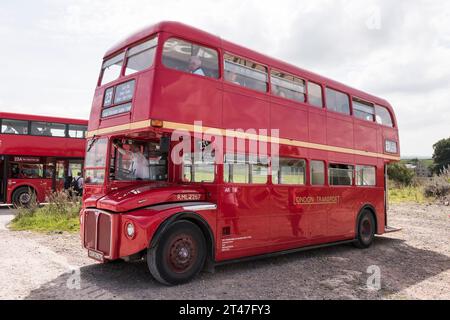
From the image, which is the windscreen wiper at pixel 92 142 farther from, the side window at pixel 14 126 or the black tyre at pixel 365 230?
the side window at pixel 14 126

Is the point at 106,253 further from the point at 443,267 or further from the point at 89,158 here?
the point at 443,267

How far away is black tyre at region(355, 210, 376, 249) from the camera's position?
9.87 meters

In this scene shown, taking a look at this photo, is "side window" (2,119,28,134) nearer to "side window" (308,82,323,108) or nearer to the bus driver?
the bus driver

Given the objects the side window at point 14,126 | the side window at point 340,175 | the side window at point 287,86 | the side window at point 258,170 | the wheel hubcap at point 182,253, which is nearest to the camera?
the wheel hubcap at point 182,253

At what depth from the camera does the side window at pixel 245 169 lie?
6.77m

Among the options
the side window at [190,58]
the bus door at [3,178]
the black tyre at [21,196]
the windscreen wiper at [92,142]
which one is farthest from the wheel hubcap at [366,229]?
the bus door at [3,178]

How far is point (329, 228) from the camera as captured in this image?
8.97 metres

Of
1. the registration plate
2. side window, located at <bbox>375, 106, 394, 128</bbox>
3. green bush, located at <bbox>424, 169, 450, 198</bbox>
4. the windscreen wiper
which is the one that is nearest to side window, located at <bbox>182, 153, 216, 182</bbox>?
the windscreen wiper

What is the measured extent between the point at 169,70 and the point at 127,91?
89 centimetres

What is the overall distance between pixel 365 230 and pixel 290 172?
12.0 ft

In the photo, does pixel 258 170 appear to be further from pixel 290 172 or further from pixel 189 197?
pixel 189 197

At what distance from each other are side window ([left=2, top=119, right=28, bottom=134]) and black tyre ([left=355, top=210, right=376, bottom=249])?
14.4 metres

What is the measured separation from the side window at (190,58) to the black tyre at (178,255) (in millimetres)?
2536
